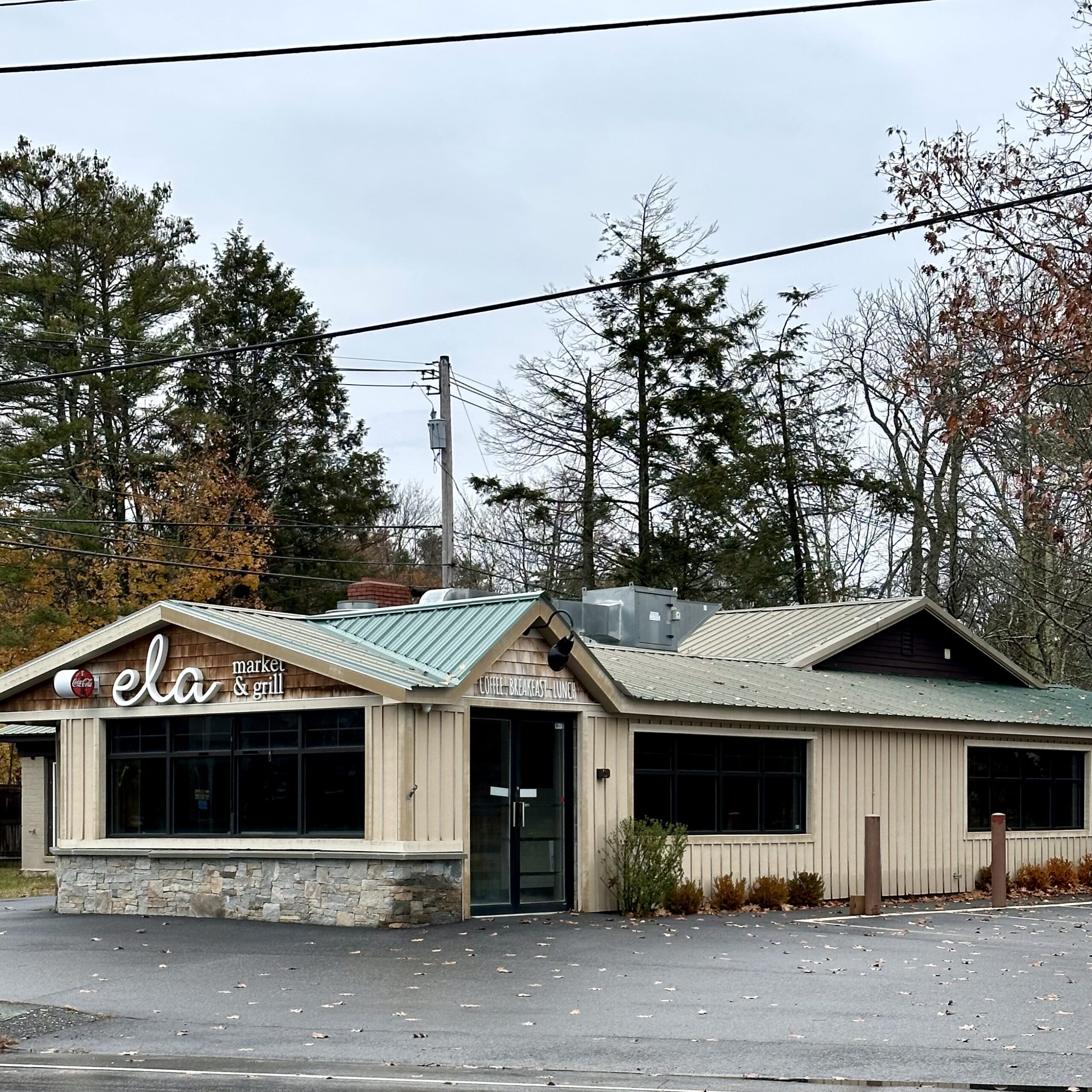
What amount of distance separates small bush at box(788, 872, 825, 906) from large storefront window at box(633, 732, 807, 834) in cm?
77

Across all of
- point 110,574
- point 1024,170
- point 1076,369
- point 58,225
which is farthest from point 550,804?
point 58,225

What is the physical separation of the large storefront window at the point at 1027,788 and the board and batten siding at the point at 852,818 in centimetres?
22

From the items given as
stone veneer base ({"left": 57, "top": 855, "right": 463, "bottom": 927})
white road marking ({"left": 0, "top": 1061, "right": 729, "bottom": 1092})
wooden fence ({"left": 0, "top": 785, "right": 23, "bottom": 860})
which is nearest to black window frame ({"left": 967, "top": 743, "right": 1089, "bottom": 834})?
stone veneer base ({"left": 57, "top": 855, "right": 463, "bottom": 927})

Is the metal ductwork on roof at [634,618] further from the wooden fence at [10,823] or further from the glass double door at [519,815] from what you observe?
the wooden fence at [10,823]

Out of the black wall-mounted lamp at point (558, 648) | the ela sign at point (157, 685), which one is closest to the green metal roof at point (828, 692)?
the black wall-mounted lamp at point (558, 648)

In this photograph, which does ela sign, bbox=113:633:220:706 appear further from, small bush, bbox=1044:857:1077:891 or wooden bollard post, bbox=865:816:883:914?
small bush, bbox=1044:857:1077:891

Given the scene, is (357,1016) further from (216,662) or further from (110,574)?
(110,574)

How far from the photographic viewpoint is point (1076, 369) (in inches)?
733

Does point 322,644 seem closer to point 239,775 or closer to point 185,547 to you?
point 239,775

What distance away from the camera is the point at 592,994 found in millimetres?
13242

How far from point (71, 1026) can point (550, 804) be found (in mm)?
8337

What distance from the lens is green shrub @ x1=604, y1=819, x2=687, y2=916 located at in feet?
64.5

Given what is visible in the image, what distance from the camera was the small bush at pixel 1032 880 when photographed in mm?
25516

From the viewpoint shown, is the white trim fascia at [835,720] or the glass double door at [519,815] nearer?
the glass double door at [519,815]
